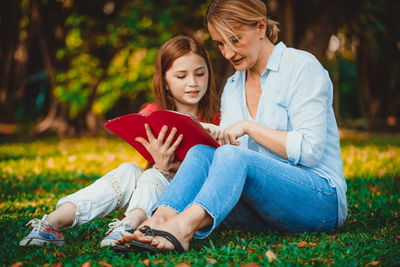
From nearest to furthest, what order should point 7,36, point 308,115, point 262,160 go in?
1. point 262,160
2. point 308,115
3. point 7,36

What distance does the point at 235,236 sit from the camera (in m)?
2.96

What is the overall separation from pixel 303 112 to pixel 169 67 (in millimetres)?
1280

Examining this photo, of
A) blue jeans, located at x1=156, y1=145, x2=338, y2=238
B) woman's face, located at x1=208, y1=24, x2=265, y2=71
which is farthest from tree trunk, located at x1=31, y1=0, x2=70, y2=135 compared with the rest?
blue jeans, located at x1=156, y1=145, x2=338, y2=238

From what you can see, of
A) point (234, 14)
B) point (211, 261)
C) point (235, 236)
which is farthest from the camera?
point (235, 236)

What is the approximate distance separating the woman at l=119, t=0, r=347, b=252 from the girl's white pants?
0.37m

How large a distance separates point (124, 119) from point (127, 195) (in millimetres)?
494

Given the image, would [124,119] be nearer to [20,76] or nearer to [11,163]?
[11,163]

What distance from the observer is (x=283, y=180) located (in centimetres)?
263

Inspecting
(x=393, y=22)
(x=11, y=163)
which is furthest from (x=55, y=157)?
(x=393, y=22)

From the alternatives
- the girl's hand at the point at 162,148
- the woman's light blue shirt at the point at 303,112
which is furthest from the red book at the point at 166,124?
the woman's light blue shirt at the point at 303,112

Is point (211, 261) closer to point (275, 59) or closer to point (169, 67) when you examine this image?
point (275, 59)

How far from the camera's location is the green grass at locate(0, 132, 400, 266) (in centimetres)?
232

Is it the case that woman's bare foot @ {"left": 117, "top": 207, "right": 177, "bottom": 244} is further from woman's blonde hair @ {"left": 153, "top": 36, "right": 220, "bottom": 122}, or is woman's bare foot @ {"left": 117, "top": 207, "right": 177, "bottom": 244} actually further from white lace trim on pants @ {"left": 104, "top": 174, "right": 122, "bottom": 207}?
woman's blonde hair @ {"left": 153, "top": 36, "right": 220, "bottom": 122}

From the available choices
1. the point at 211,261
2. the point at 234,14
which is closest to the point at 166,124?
the point at 234,14
